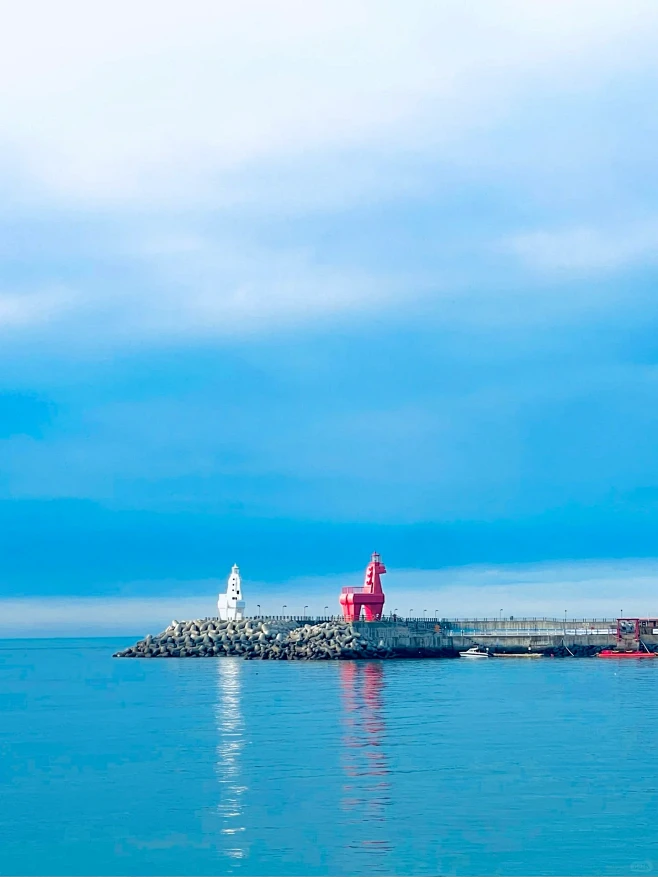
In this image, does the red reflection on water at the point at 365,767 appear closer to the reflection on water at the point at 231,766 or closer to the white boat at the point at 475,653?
the reflection on water at the point at 231,766

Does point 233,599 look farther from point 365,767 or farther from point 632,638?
point 365,767

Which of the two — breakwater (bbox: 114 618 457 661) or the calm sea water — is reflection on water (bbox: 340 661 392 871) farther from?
breakwater (bbox: 114 618 457 661)

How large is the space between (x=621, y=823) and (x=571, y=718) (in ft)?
80.4

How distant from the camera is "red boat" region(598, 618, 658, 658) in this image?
11669 centimetres

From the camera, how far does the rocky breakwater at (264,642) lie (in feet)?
350

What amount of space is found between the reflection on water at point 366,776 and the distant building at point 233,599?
55.9 m

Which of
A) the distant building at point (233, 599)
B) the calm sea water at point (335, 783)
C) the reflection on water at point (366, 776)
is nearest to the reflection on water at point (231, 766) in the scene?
the calm sea water at point (335, 783)

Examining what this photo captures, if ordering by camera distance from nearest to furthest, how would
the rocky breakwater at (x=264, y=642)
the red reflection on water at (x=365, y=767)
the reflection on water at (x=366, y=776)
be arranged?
the reflection on water at (x=366, y=776) → the red reflection on water at (x=365, y=767) → the rocky breakwater at (x=264, y=642)

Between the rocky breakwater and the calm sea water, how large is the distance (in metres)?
34.3

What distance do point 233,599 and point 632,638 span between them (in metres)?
42.9

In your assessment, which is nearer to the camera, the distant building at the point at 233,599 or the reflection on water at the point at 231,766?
the reflection on water at the point at 231,766

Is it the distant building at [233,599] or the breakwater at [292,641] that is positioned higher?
the distant building at [233,599]

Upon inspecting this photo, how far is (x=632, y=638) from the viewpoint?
119m

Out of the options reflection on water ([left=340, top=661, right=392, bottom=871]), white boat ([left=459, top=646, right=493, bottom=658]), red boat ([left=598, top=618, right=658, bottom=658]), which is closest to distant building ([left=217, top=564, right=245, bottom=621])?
white boat ([left=459, top=646, right=493, bottom=658])
